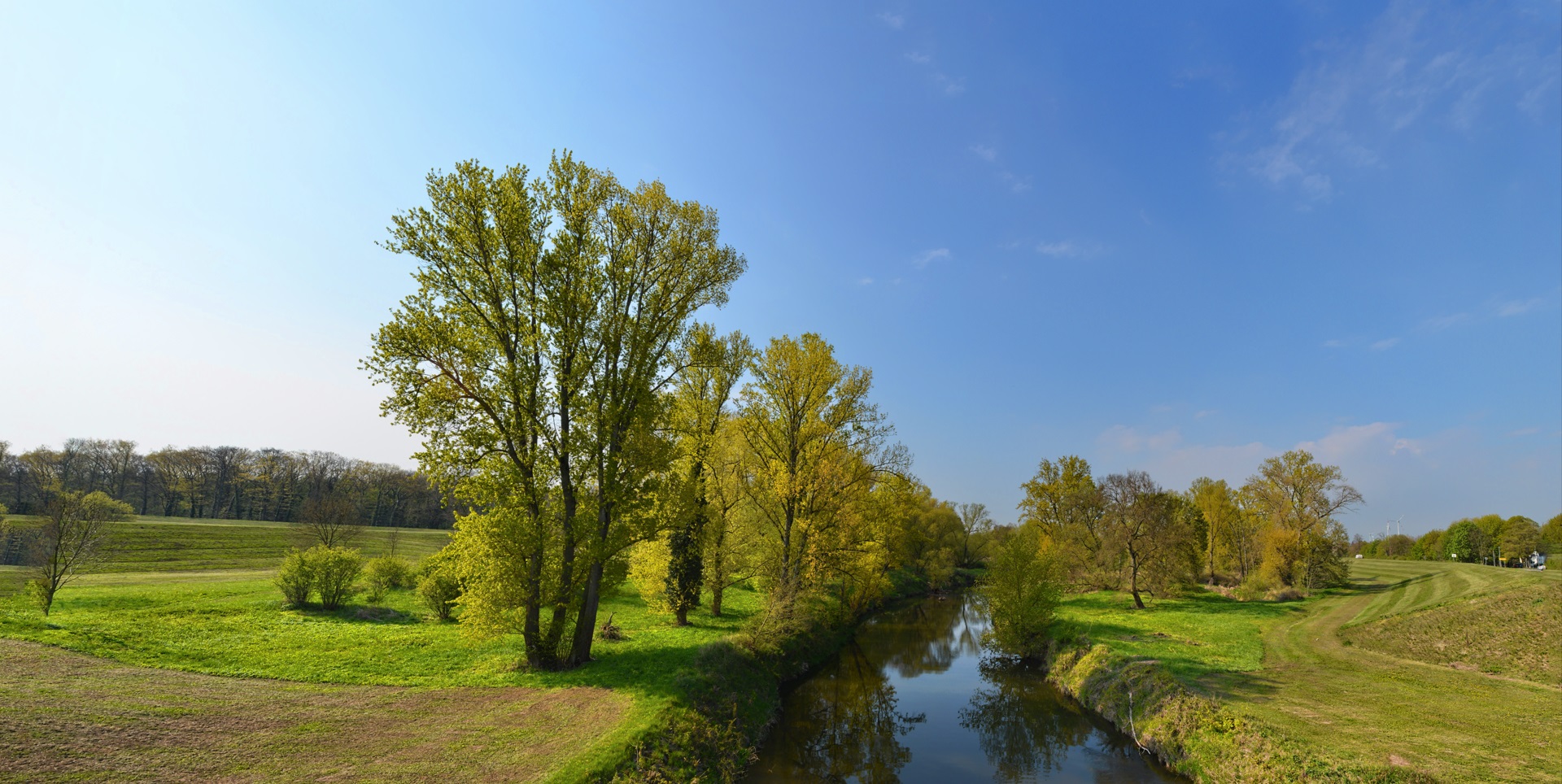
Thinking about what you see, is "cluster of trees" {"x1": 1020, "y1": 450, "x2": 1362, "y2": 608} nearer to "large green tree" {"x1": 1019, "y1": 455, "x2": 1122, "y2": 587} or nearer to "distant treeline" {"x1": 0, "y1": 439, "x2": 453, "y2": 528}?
"large green tree" {"x1": 1019, "y1": 455, "x2": 1122, "y2": 587}

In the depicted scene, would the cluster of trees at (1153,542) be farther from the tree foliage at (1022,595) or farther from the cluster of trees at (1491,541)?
the cluster of trees at (1491,541)

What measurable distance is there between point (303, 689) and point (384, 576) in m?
18.9

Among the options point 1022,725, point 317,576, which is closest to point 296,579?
point 317,576

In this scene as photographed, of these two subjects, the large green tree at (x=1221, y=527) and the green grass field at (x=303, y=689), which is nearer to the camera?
the green grass field at (x=303, y=689)

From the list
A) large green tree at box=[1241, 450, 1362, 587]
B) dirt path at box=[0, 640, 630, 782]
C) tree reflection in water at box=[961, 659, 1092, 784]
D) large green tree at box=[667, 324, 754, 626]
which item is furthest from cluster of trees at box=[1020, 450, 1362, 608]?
dirt path at box=[0, 640, 630, 782]

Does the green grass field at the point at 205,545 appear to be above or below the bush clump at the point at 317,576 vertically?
below

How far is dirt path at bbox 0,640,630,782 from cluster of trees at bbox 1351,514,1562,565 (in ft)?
337

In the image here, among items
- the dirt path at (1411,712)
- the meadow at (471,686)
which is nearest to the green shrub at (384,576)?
the meadow at (471,686)

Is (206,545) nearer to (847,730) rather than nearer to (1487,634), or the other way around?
(847,730)

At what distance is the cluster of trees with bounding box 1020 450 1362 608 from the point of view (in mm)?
39562

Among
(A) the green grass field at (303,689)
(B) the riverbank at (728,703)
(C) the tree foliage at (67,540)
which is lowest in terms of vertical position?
(B) the riverbank at (728,703)

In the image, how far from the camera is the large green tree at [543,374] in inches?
613

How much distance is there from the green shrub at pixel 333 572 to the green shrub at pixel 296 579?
0.65ft

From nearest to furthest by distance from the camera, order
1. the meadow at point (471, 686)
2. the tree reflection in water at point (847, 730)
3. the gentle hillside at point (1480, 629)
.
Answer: the meadow at point (471, 686), the tree reflection in water at point (847, 730), the gentle hillside at point (1480, 629)
